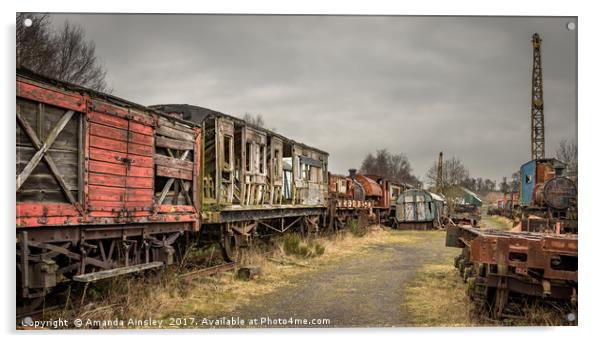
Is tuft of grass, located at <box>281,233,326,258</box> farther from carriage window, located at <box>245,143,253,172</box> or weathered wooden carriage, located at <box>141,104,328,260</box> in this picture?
carriage window, located at <box>245,143,253,172</box>

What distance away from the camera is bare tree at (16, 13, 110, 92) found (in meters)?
5.73

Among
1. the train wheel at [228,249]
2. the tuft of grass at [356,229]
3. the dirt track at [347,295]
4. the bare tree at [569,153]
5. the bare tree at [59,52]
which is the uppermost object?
the bare tree at [59,52]

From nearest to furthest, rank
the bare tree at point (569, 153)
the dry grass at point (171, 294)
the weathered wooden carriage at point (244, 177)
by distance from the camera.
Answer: the dry grass at point (171, 294), the bare tree at point (569, 153), the weathered wooden carriage at point (244, 177)

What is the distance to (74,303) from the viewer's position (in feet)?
19.5

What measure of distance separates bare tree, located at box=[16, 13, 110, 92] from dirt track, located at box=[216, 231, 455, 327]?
166 inches

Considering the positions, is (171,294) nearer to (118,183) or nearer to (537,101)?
(118,183)

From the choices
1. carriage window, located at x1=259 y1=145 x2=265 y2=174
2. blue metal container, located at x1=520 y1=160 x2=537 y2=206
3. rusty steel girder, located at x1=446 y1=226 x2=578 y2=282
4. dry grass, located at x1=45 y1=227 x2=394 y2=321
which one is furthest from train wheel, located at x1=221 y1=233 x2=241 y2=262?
blue metal container, located at x1=520 y1=160 x2=537 y2=206

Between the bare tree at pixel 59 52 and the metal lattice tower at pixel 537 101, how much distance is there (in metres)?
6.37

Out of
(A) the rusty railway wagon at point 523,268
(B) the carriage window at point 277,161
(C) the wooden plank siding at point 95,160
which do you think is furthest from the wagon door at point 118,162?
(B) the carriage window at point 277,161

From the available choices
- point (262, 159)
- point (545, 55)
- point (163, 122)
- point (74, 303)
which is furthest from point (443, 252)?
point (74, 303)

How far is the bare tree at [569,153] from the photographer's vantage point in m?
6.14

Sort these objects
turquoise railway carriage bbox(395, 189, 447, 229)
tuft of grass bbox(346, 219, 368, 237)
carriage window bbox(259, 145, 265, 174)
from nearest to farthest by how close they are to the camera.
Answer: carriage window bbox(259, 145, 265, 174) < tuft of grass bbox(346, 219, 368, 237) < turquoise railway carriage bbox(395, 189, 447, 229)

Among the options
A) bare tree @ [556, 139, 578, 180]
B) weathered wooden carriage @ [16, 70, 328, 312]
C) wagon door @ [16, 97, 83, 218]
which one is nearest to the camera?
wagon door @ [16, 97, 83, 218]

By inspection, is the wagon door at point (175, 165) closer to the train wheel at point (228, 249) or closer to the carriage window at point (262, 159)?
the train wheel at point (228, 249)
